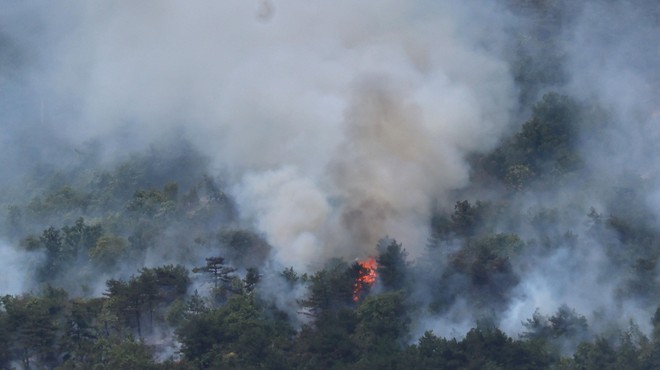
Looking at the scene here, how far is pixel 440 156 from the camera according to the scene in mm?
79125

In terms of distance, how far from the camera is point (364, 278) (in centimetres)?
6831

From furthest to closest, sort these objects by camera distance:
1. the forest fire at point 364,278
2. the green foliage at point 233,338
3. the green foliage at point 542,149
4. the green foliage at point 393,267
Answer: the green foliage at point 542,149
the green foliage at point 393,267
the forest fire at point 364,278
the green foliage at point 233,338

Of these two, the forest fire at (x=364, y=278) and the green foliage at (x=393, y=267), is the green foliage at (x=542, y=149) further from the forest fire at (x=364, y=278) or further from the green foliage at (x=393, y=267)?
the forest fire at (x=364, y=278)

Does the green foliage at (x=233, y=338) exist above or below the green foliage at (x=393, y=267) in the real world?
below

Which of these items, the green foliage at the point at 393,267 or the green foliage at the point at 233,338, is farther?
the green foliage at the point at 393,267

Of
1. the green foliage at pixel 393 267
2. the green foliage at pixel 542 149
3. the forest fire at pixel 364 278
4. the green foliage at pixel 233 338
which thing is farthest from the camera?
the green foliage at pixel 542 149

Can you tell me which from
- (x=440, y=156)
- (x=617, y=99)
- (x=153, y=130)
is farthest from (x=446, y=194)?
A: (x=153, y=130)

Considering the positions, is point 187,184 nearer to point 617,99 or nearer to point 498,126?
point 498,126

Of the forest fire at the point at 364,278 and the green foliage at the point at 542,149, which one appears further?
the green foliage at the point at 542,149

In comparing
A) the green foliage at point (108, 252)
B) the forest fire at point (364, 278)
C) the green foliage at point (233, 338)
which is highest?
the green foliage at point (108, 252)

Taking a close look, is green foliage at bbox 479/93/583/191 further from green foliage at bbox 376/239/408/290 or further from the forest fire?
the forest fire

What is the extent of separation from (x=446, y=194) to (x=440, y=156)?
8.45 ft

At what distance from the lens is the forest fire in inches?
2646

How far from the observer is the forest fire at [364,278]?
67206mm
